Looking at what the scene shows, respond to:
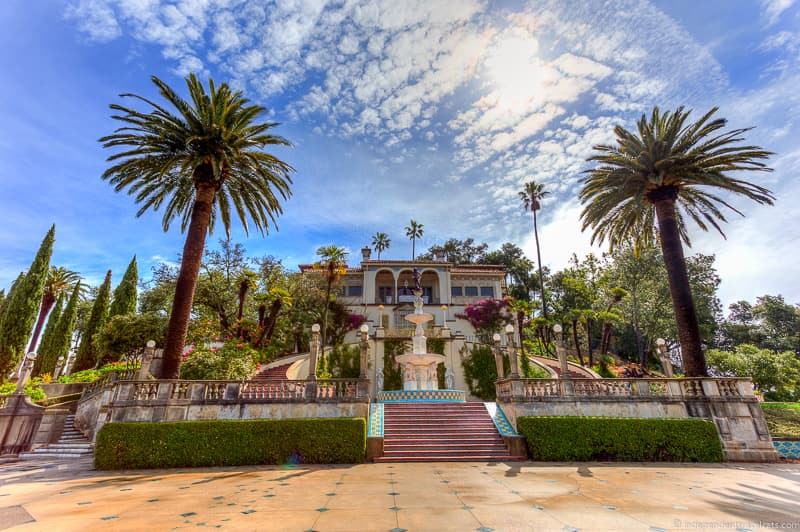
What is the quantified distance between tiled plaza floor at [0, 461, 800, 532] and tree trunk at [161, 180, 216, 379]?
14.3 ft

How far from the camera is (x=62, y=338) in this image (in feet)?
104

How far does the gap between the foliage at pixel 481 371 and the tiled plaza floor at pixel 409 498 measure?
14331mm

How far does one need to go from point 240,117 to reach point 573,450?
20.0m

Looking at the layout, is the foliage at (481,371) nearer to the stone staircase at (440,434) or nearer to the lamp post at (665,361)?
the stone staircase at (440,434)

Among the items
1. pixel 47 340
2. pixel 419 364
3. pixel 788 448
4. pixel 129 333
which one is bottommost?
pixel 788 448

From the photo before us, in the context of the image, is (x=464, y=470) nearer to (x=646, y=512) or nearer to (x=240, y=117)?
(x=646, y=512)

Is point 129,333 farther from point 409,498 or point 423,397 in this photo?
point 409,498

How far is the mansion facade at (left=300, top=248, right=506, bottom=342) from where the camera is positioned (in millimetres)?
39594

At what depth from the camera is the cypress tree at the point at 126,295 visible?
32.0m

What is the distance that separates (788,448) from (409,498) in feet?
53.4

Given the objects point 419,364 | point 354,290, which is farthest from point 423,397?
point 354,290

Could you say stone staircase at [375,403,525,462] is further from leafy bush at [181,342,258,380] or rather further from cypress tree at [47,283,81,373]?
cypress tree at [47,283,81,373]

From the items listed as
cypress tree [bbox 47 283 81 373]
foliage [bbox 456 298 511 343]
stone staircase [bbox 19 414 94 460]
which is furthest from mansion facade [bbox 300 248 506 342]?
stone staircase [bbox 19 414 94 460]

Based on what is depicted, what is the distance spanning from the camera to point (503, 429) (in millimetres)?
14125
